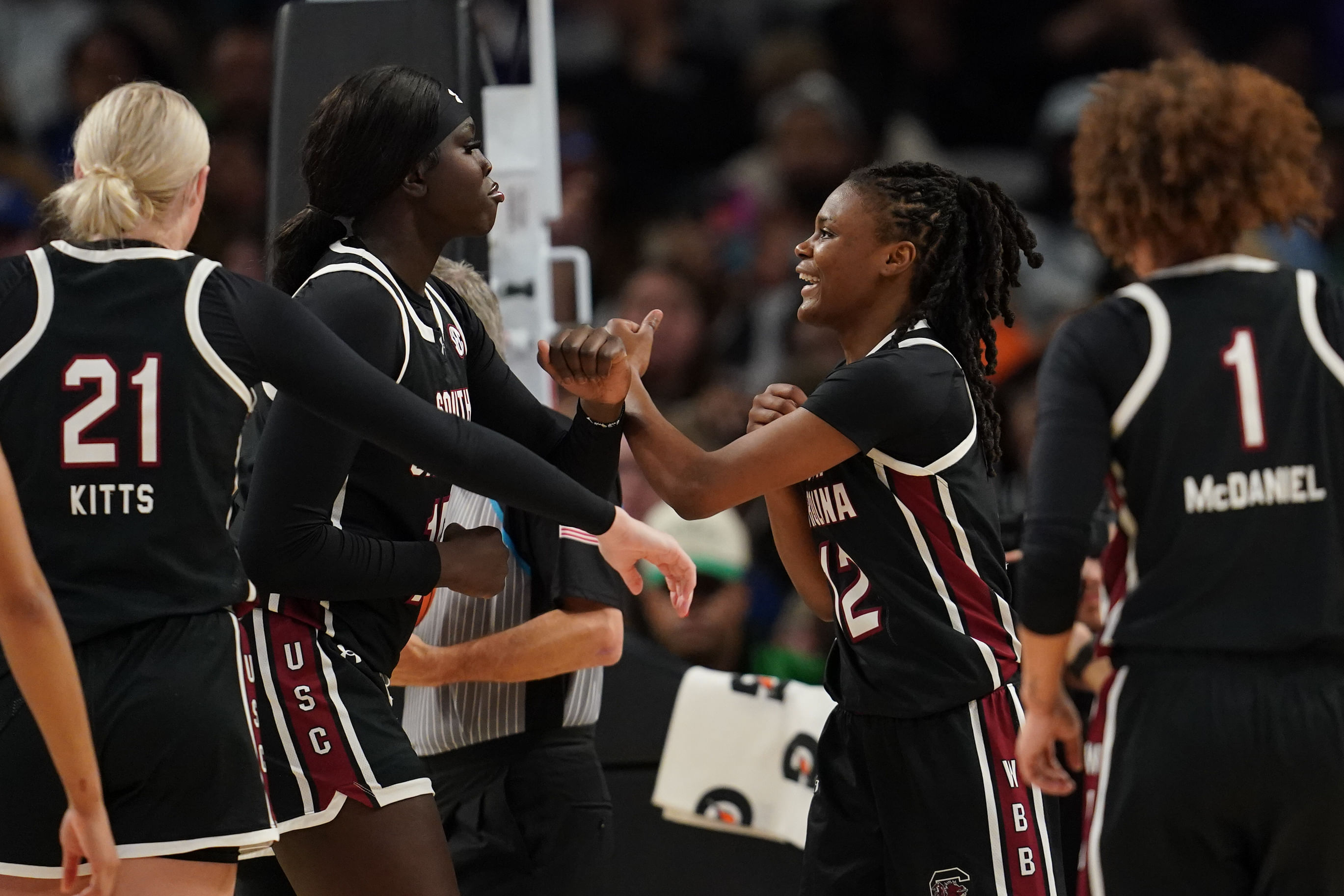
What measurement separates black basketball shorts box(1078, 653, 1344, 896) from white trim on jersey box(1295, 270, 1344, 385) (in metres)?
0.46

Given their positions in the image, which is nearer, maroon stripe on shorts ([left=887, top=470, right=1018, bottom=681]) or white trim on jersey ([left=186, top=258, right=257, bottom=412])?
white trim on jersey ([left=186, top=258, right=257, bottom=412])

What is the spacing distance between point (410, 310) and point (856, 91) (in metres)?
6.24

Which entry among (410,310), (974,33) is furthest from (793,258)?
(410,310)

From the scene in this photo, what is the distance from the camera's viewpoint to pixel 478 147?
9.88 feet

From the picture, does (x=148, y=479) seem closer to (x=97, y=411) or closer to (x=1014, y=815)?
(x=97, y=411)

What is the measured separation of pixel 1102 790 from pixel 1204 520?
1.49 feet

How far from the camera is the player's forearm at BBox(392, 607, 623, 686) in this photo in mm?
3430

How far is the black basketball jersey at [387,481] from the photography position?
2764mm

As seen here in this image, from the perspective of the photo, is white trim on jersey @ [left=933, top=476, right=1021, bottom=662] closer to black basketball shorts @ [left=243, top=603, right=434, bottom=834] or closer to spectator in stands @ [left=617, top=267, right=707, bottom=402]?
black basketball shorts @ [left=243, top=603, right=434, bottom=834]

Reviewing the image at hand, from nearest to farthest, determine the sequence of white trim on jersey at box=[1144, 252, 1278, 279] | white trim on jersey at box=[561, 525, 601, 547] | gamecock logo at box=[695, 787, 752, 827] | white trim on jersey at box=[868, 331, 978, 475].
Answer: white trim on jersey at box=[1144, 252, 1278, 279] < white trim on jersey at box=[868, 331, 978, 475] < white trim on jersey at box=[561, 525, 601, 547] < gamecock logo at box=[695, 787, 752, 827]

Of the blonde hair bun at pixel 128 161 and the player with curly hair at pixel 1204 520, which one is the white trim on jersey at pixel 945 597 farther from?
the blonde hair bun at pixel 128 161

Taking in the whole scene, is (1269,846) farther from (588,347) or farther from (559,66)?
(559,66)

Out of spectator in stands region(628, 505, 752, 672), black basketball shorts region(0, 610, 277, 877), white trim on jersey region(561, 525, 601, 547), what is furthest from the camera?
spectator in stands region(628, 505, 752, 672)

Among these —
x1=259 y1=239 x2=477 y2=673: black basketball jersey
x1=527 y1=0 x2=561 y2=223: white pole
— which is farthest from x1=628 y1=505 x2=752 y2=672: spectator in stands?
x1=259 y1=239 x2=477 y2=673: black basketball jersey
